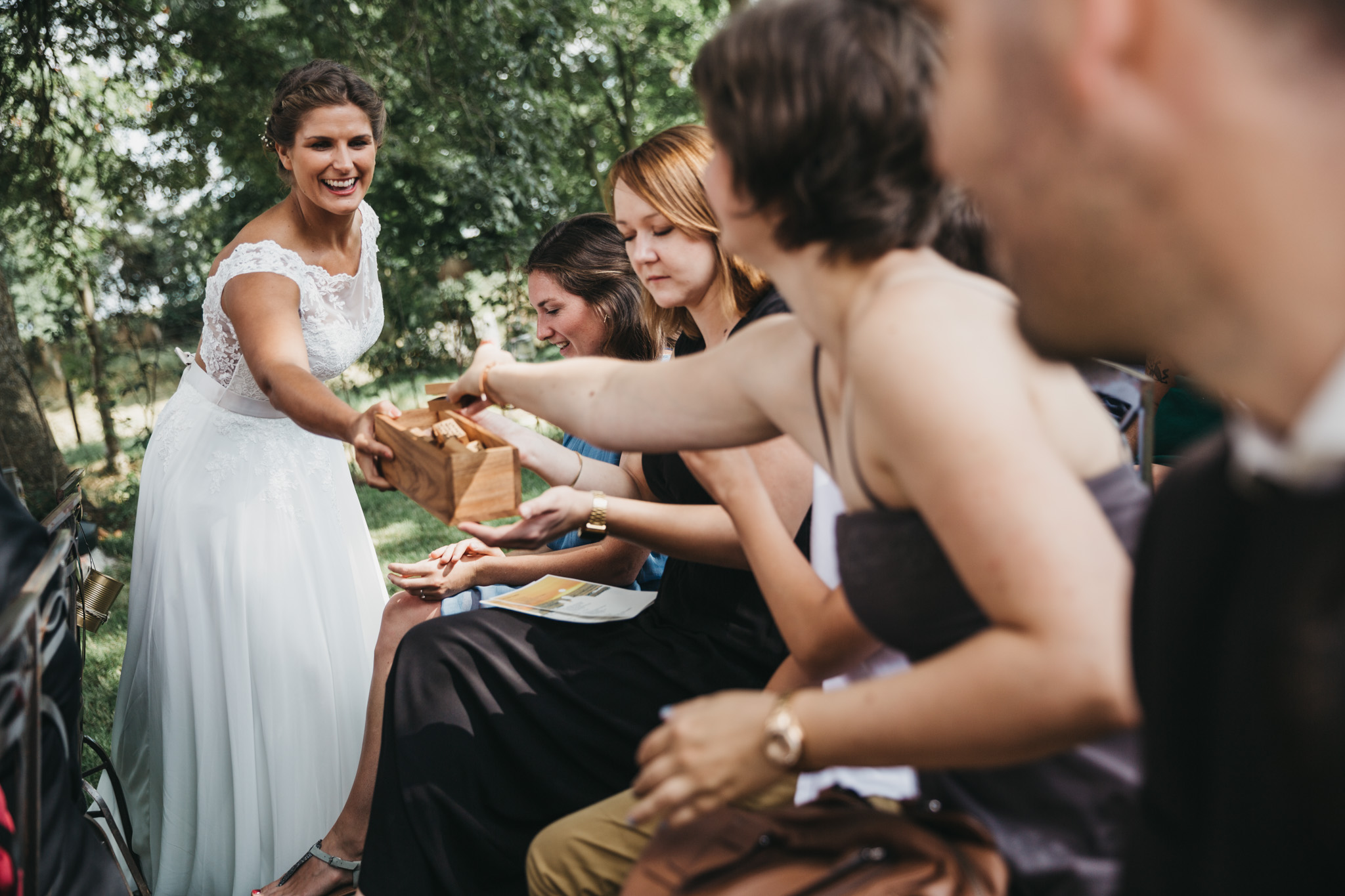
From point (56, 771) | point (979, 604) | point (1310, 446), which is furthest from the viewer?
point (56, 771)

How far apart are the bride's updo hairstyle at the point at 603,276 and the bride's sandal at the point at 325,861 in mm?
1811

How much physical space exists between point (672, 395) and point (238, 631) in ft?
6.27

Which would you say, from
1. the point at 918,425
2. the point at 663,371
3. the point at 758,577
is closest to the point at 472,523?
the point at 663,371

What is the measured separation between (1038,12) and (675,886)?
1.09 meters

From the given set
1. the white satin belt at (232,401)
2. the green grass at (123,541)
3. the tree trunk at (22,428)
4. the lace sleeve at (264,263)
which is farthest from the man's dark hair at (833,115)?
the tree trunk at (22,428)

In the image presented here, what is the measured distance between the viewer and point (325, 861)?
262 centimetres

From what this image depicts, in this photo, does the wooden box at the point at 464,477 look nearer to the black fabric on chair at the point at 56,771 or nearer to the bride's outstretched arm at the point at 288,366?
the bride's outstretched arm at the point at 288,366

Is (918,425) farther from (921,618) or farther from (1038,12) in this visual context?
(1038,12)

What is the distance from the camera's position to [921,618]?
131 centimetres

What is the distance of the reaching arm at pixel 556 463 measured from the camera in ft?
8.69

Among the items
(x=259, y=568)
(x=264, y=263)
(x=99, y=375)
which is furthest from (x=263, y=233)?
(x=99, y=375)

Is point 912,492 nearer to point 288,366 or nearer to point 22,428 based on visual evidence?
point 288,366

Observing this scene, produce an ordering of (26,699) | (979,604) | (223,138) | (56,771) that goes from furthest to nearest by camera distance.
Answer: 1. (223,138)
2. (56,771)
3. (26,699)
4. (979,604)

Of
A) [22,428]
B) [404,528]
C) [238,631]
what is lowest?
[404,528]
